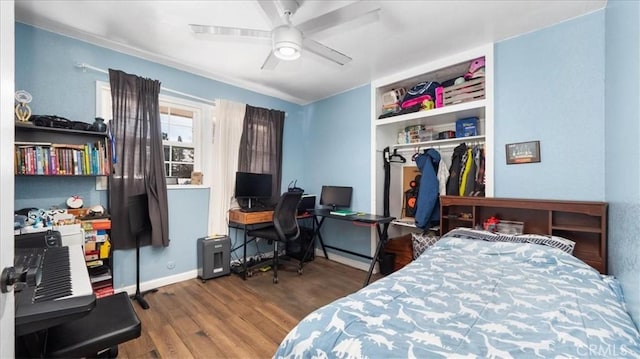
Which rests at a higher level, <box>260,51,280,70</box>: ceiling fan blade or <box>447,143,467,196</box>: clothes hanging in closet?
<box>260,51,280,70</box>: ceiling fan blade

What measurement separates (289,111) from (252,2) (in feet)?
7.60

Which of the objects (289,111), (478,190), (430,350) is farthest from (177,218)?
(478,190)

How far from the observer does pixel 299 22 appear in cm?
222

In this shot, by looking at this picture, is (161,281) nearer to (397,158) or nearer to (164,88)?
(164,88)

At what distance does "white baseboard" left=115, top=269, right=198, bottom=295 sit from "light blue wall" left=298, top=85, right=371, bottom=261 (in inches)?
73.0

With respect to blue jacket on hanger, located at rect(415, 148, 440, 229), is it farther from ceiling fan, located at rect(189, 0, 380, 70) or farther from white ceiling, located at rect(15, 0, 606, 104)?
ceiling fan, located at rect(189, 0, 380, 70)

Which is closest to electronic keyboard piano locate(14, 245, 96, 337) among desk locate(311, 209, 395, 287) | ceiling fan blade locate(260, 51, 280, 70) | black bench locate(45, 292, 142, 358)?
black bench locate(45, 292, 142, 358)

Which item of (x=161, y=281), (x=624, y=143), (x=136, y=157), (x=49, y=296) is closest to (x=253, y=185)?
(x=136, y=157)

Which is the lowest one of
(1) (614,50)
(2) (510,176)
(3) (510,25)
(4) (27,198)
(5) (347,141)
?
(4) (27,198)

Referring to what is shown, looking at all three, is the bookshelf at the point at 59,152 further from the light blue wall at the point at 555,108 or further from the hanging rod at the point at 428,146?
the light blue wall at the point at 555,108

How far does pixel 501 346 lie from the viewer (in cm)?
93

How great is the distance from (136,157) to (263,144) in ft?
5.04

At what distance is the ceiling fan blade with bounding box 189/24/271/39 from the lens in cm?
180

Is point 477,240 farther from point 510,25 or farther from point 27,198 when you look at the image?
point 27,198
